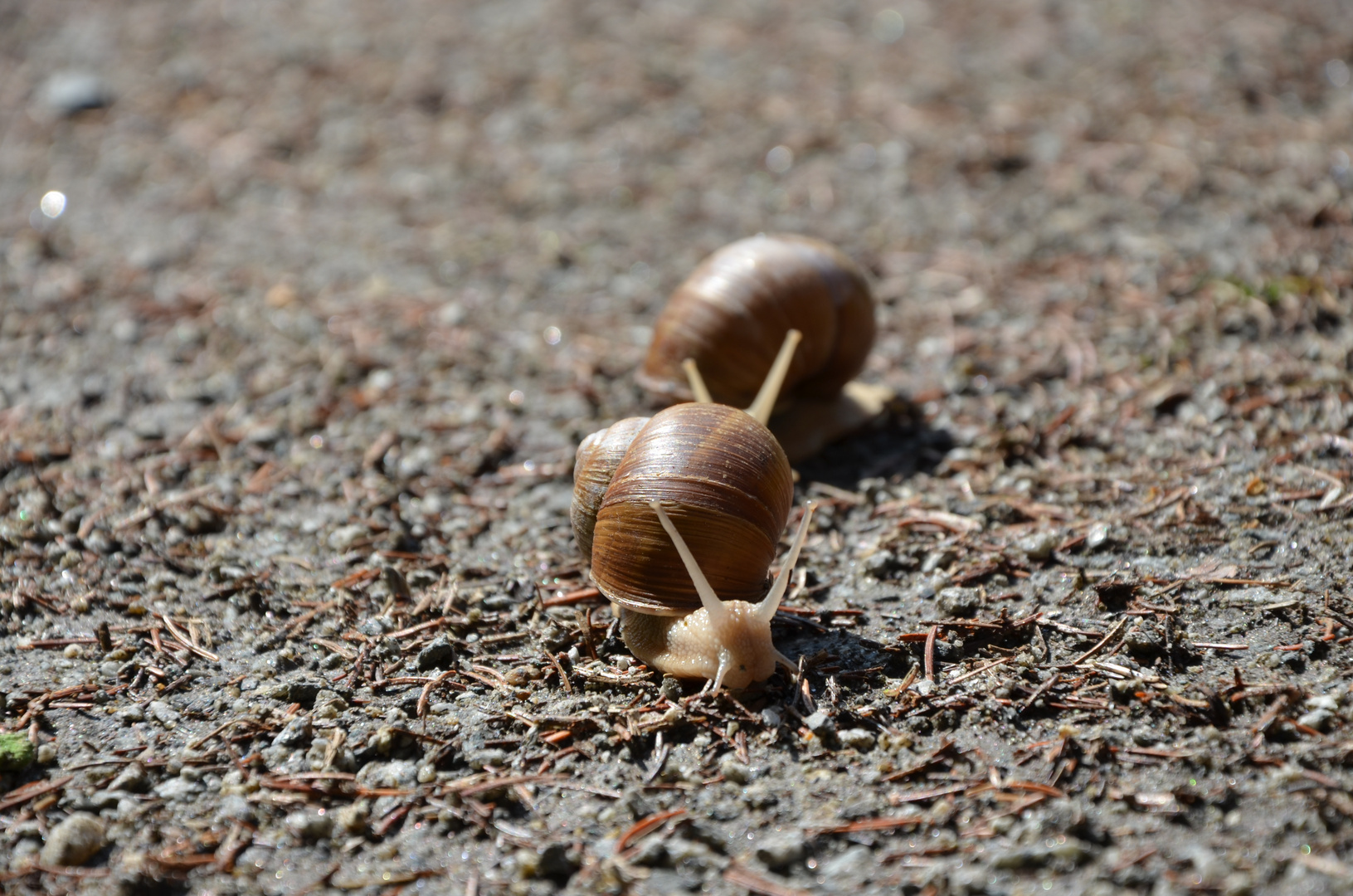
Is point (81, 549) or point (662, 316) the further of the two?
point (662, 316)

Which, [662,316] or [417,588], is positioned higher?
[662,316]

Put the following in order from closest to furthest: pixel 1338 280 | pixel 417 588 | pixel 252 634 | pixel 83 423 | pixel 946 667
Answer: pixel 946 667, pixel 252 634, pixel 417 588, pixel 83 423, pixel 1338 280

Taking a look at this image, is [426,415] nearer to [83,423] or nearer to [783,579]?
[83,423]

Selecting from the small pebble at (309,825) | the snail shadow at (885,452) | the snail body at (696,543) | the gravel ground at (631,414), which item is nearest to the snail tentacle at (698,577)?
the snail body at (696,543)

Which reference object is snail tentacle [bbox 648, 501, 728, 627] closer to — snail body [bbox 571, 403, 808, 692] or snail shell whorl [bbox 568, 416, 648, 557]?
snail body [bbox 571, 403, 808, 692]

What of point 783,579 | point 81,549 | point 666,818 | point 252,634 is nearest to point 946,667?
point 783,579

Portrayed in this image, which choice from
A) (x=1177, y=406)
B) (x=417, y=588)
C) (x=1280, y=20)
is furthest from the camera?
(x=1280, y=20)

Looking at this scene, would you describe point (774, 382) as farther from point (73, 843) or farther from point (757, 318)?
point (73, 843)

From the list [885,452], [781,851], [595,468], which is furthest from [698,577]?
[885,452]
